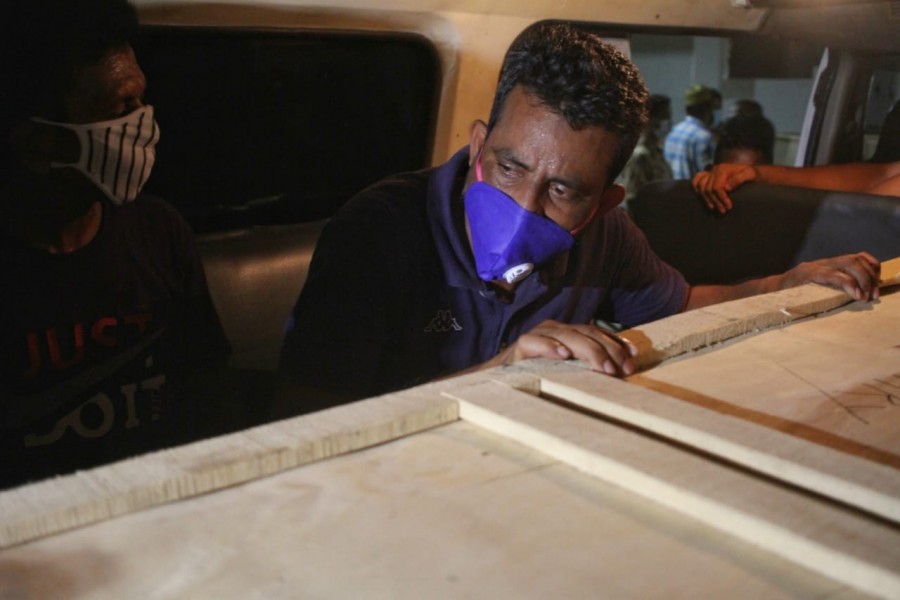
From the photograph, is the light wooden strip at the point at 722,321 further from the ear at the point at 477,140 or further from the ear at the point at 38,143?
the ear at the point at 38,143

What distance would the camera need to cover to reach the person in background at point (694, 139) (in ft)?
24.7

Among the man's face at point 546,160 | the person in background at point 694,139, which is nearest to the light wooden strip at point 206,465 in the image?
the man's face at point 546,160

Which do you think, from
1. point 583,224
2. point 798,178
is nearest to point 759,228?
point 798,178

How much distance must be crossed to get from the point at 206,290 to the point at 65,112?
608 millimetres

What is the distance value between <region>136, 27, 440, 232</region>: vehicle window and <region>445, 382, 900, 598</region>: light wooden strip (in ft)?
5.63

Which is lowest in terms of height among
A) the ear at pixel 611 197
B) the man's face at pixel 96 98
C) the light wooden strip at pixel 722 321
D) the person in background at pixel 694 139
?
the person in background at pixel 694 139

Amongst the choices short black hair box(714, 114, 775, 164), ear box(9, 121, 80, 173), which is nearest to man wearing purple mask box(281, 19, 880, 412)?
ear box(9, 121, 80, 173)

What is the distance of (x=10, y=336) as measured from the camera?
207 cm

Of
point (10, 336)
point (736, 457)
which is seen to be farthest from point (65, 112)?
point (736, 457)

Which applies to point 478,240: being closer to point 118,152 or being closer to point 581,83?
point 581,83

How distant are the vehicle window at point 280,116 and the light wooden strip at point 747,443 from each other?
169cm

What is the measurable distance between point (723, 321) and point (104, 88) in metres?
1.61

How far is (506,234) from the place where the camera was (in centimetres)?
195

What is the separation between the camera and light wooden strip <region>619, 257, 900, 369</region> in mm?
1416
